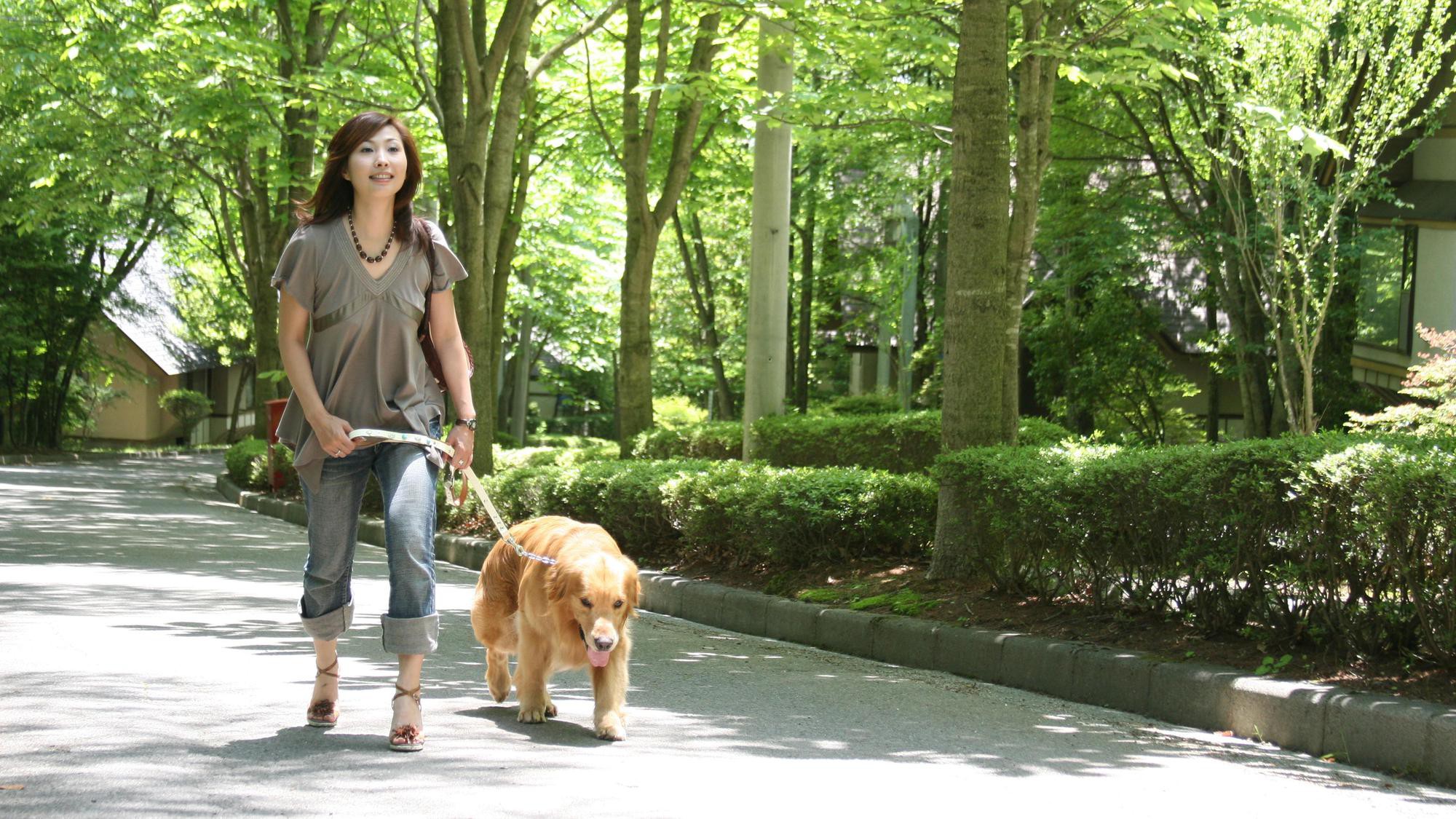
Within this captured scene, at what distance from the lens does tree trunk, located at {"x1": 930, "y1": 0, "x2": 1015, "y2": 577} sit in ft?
30.2

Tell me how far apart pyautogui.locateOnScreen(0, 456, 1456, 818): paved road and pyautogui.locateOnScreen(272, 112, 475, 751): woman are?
0.48m

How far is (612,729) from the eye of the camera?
17.3ft

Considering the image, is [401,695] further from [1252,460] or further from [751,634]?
[751,634]

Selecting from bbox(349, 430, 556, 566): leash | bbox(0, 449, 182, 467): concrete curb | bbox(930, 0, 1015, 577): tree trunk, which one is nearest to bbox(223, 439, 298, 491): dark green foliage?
bbox(0, 449, 182, 467): concrete curb

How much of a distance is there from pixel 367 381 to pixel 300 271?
0.44 metres

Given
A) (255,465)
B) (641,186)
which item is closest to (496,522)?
(641,186)

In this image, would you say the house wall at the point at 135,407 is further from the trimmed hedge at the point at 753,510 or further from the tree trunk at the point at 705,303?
the trimmed hedge at the point at 753,510

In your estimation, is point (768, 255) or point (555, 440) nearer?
point (768, 255)

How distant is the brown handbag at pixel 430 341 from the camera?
5039 millimetres

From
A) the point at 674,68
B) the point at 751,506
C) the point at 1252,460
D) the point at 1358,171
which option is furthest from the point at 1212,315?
the point at 1252,460

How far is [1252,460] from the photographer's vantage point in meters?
6.74

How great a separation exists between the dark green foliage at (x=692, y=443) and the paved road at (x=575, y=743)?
9271 mm

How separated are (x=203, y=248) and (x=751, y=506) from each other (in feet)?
112

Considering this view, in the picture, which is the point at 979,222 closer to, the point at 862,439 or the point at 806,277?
the point at 862,439
